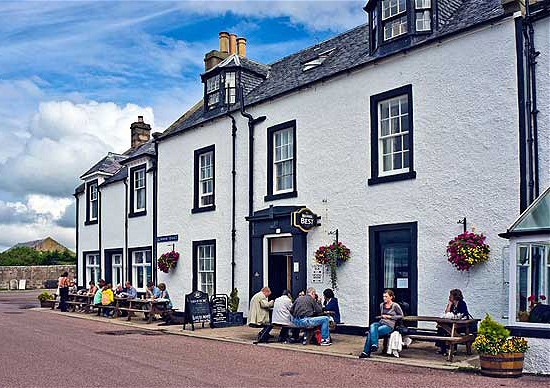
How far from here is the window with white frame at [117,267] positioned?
2956 centimetres

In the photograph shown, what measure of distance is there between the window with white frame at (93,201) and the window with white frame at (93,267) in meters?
1.77

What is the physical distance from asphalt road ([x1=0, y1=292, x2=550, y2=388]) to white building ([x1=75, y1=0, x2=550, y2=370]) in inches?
126

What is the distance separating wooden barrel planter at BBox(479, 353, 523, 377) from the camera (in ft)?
36.4

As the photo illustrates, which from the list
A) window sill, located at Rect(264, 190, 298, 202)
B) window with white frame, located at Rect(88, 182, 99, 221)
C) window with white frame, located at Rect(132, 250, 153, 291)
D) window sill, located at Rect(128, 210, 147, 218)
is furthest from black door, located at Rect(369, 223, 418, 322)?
window with white frame, located at Rect(88, 182, 99, 221)

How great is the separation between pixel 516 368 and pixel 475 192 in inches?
169

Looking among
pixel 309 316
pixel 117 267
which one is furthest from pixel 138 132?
pixel 309 316

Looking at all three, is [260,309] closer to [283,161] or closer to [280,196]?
[280,196]

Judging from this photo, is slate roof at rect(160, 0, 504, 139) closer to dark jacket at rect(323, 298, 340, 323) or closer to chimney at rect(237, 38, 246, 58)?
chimney at rect(237, 38, 246, 58)

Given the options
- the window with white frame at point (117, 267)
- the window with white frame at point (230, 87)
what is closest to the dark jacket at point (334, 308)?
the window with white frame at point (230, 87)

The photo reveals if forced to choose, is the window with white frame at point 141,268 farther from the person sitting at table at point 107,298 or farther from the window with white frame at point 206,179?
the window with white frame at point 206,179

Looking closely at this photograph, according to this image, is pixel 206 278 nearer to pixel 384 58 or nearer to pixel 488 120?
pixel 384 58

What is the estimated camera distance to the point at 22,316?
84.7 ft

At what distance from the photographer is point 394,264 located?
16.3 m

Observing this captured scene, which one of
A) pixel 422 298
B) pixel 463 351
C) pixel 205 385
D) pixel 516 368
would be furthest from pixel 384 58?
pixel 205 385
